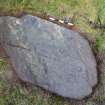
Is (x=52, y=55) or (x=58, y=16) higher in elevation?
(x=58, y=16)

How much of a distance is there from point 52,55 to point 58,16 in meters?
0.36

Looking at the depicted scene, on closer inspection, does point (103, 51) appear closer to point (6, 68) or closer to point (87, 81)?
point (87, 81)

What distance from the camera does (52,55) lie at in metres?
3.10

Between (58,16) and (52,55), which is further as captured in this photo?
A: (58,16)

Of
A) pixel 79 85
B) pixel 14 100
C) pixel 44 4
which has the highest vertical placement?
pixel 44 4

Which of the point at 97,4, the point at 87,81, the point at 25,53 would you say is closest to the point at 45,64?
the point at 25,53

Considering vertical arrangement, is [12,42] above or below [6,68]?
above

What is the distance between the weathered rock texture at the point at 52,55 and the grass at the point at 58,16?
76 mm

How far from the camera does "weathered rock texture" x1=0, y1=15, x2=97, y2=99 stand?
3.09m

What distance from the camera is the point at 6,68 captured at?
3.18 m

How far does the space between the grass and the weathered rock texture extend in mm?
76

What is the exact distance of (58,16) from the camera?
10.5 ft

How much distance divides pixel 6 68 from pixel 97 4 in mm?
982

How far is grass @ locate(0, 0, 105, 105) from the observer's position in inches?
124
